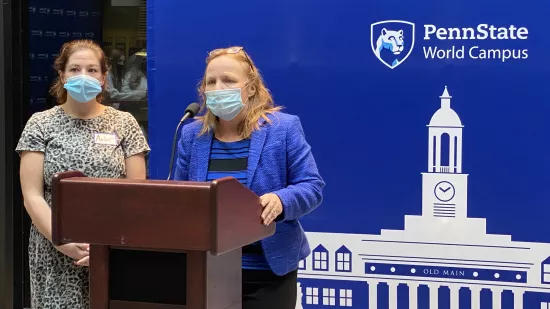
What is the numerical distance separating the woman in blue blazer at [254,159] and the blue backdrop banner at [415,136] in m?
1.14

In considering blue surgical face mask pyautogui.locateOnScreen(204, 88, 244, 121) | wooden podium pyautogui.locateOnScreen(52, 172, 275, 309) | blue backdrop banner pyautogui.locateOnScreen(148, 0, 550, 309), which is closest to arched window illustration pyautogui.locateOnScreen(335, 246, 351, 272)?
blue backdrop banner pyautogui.locateOnScreen(148, 0, 550, 309)

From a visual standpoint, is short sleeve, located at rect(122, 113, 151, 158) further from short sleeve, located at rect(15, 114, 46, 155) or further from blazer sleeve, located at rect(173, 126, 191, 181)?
blazer sleeve, located at rect(173, 126, 191, 181)

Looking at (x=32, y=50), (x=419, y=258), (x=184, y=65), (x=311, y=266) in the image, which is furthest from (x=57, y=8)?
(x=419, y=258)

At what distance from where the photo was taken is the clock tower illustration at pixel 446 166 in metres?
3.27

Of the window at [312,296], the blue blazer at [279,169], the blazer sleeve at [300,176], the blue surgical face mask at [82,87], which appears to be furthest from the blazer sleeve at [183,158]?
the window at [312,296]

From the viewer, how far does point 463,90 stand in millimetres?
3254

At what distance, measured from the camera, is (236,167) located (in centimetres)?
222

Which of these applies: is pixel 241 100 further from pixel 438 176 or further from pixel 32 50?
pixel 32 50

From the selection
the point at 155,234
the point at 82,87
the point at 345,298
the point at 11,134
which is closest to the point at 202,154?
the point at 155,234

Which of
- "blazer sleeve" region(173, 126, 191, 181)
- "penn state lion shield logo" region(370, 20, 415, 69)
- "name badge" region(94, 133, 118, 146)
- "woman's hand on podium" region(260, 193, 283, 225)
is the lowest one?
"woman's hand on podium" region(260, 193, 283, 225)

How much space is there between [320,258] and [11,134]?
2.05 m

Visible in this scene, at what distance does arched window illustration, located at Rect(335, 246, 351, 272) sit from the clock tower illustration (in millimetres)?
396

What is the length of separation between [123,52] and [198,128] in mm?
2423

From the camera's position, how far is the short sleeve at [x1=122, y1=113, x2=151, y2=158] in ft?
9.14
